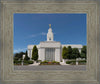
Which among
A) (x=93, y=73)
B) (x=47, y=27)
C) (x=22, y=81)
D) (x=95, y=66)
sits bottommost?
(x=22, y=81)

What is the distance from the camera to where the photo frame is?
263cm

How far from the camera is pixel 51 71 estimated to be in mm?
2680

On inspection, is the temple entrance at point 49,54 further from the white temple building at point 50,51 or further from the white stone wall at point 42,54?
the white stone wall at point 42,54

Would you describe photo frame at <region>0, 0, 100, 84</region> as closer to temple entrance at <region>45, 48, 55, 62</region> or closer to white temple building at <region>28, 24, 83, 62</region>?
white temple building at <region>28, 24, 83, 62</region>

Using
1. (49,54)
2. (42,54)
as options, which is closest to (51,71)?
(42,54)

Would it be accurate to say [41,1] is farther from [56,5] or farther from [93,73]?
[93,73]

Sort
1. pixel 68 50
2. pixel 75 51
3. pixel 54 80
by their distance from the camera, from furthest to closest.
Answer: pixel 75 51 < pixel 68 50 < pixel 54 80

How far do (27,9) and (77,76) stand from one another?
1.89m

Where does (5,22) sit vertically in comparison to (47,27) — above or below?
below

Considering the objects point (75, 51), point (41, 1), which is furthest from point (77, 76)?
point (75, 51)

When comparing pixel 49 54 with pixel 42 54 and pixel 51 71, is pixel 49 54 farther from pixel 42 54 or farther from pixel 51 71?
pixel 51 71

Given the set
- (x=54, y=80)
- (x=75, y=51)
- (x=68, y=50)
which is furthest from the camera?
(x=75, y=51)

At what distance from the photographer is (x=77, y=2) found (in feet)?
8.80

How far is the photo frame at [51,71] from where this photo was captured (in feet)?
8.63
